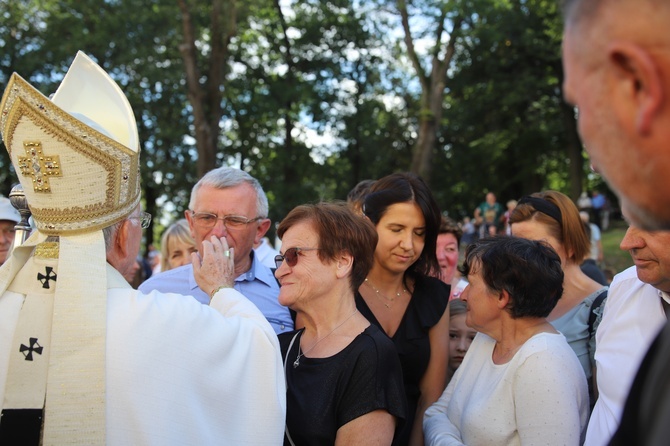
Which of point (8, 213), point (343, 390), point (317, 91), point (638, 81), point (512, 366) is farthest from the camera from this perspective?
point (317, 91)

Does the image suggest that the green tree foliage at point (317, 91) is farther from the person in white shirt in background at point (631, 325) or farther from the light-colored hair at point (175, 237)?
the person in white shirt in background at point (631, 325)

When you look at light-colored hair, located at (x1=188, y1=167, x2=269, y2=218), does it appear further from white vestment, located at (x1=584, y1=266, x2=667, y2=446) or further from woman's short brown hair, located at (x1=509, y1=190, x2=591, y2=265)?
white vestment, located at (x1=584, y1=266, x2=667, y2=446)

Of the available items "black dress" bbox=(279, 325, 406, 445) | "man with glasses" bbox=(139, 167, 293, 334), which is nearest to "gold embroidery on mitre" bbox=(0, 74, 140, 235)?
"black dress" bbox=(279, 325, 406, 445)

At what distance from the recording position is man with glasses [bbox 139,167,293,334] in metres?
3.86

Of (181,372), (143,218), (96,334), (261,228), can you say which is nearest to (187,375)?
(181,372)

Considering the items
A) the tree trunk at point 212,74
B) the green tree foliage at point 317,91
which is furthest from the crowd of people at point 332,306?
the green tree foliage at point 317,91

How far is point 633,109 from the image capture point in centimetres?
102

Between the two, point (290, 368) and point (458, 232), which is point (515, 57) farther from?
point (290, 368)

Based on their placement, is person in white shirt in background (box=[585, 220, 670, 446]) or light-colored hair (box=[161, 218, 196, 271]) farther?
light-colored hair (box=[161, 218, 196, 271])

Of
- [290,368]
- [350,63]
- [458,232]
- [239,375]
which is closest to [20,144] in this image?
[239,375]

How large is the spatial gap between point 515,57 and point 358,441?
27924mm

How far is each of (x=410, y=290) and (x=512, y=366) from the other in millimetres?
992

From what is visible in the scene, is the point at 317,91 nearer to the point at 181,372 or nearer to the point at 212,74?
the point at 212,74

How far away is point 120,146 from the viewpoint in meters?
2.27
